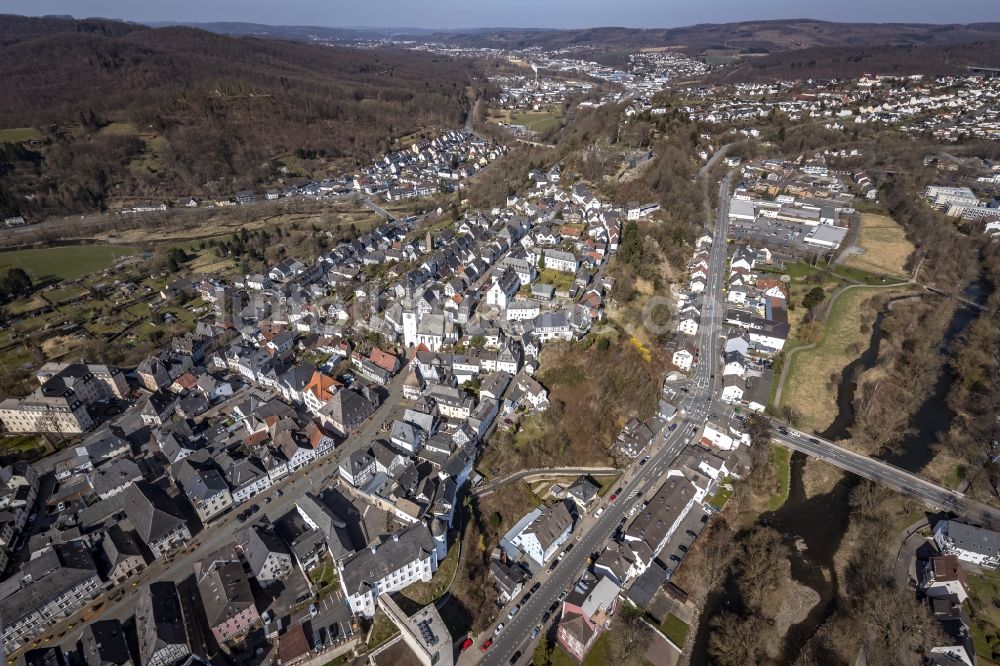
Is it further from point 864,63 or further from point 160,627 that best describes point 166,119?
point 864,63

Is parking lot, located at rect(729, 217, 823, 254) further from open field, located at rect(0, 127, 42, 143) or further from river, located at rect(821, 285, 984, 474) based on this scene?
open field, located at rect(0, 127, 42, 143)

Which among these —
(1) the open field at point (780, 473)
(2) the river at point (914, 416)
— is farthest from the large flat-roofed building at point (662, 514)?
(2) the river at point (914, 416)

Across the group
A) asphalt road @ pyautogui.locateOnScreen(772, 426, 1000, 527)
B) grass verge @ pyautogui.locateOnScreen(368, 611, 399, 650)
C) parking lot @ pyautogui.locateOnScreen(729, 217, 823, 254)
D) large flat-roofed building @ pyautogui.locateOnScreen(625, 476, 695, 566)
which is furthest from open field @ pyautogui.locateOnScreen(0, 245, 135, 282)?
parking lot @ pyautogui.locateOnScreen(729, 217, 823, 254)

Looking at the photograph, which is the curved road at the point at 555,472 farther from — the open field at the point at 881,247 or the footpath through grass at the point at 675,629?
the open field at the point at 881,247

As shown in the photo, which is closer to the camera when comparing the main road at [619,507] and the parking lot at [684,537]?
A: the main road at [619,507]

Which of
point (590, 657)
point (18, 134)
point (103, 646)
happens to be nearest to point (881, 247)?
point (590, 657)

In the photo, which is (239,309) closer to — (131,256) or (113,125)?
(131,256)

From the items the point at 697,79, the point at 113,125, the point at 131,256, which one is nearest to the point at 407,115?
the point at 113,125
